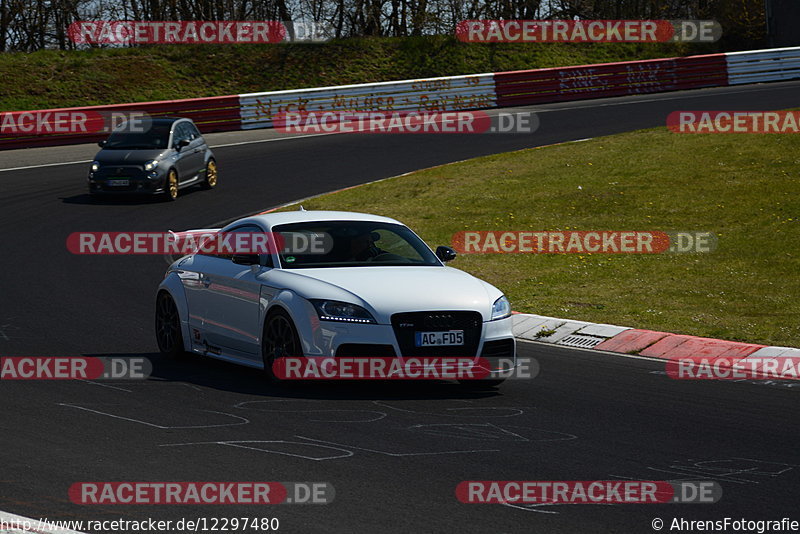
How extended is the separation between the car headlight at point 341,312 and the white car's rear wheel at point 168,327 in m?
2.40

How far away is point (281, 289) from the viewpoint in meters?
9.83

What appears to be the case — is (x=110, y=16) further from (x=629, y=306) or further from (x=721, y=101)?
(x=629, y=306)

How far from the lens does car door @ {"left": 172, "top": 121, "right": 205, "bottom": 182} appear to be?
83.9ft

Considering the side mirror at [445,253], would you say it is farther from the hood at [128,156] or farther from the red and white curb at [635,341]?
the hood at [128,156]

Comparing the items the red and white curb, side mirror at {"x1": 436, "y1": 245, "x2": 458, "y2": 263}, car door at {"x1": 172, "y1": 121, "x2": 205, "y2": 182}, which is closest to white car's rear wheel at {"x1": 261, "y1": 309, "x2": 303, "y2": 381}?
side mirror at {"x1": 436, "y1": 245, "x2": 458, "y2": 263}

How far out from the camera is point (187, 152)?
25938mm

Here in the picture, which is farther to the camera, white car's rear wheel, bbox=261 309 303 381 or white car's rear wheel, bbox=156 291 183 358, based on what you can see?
white car's rear wheel, bbox=156 291 183 358

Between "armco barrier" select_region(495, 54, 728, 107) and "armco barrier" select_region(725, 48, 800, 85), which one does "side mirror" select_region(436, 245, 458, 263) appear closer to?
"armco barrier" select_region(495, 54, 728, 107)

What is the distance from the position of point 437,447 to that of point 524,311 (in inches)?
262

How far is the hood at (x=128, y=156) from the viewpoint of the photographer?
24781 mm

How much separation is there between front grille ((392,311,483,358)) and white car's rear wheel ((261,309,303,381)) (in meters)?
0.86

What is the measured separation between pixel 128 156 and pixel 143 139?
0.78 m

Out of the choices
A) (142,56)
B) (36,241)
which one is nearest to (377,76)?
(142,56)

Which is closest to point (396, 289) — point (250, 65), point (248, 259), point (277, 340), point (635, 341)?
point (277, 340)
